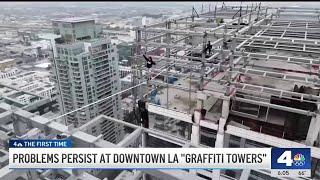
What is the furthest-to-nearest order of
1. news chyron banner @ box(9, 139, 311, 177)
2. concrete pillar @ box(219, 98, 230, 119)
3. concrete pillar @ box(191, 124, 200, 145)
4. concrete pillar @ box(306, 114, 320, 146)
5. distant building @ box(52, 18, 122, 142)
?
distant building @ box(52, 18, 122, 142) → concrete pillar @ box(191, 124, 200, 145) → concrete pillar @ box(219, 98, 230, 119) → concrete pillar @ box(306, 114, 320, 146) → news chyron banner @ box(9, 139, 311, 177)

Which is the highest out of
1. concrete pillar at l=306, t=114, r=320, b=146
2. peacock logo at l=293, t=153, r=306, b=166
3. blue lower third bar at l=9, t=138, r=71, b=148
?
blue lower third bar at l=9, t=138, r=71, b=148

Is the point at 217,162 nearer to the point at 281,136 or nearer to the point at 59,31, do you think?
the point at 281,136

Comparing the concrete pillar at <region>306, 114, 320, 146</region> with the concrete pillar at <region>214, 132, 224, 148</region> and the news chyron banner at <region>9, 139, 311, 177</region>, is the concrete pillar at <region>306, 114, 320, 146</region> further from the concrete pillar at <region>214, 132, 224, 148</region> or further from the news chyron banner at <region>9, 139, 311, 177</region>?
the news chyron banner at <region>9, 139, 311, 177</region>

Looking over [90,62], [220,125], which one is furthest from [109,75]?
[220,125]

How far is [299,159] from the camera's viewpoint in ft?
9.91

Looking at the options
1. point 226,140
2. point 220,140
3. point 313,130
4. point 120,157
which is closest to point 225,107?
point 220,140

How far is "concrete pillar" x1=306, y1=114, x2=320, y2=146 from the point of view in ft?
19.4

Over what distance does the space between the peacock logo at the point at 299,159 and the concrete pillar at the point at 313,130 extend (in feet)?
11.3

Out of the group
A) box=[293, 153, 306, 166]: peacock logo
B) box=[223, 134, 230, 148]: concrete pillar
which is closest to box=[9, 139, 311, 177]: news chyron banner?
box=[293, 153, 306, 166]: peacock logo

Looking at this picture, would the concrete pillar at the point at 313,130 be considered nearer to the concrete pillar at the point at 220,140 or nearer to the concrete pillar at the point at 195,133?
the concrete pillar at the point at 220,140

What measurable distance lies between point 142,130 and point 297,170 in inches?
84.5

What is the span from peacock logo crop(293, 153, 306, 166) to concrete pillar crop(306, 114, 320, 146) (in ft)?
11.3

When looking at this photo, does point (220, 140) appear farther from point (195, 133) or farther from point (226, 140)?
point (195, 133)

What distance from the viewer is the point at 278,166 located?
2926 millimetres
